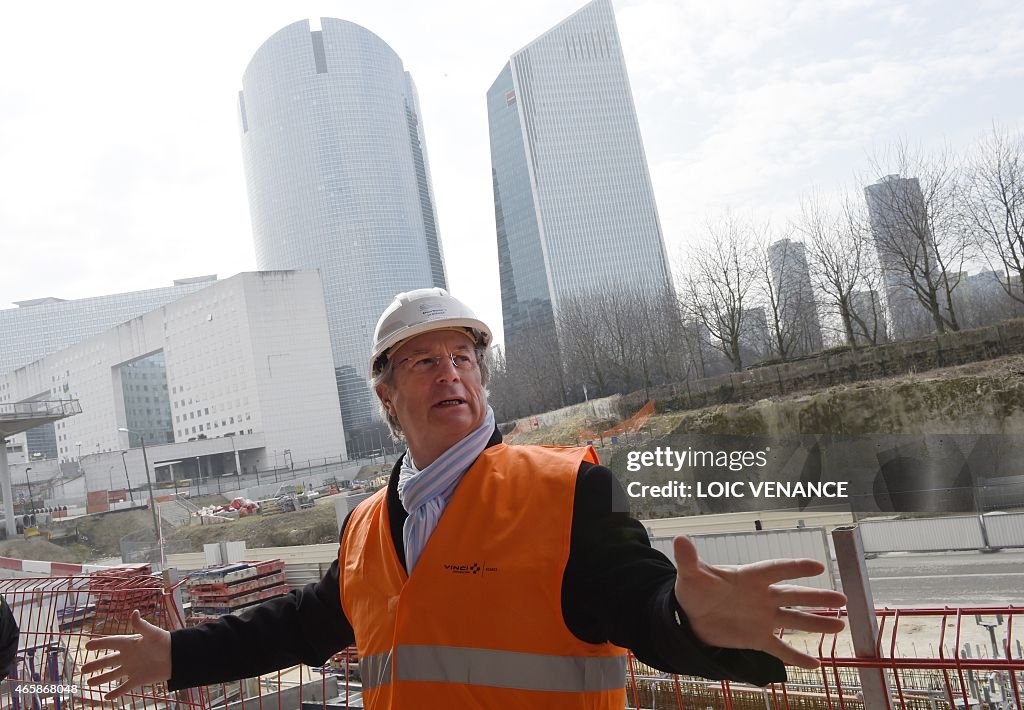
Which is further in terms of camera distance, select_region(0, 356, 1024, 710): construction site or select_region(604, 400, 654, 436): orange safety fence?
select_region(604, 400, 654, 436): orange safety fence

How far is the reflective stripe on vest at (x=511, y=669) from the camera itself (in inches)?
35.8

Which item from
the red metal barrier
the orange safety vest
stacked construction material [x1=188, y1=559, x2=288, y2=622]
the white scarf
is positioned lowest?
stacked construction material [x1=188, y1=559, x2=288, y2=622]

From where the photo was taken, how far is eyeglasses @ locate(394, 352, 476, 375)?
4.23ft

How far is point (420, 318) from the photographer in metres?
1.29

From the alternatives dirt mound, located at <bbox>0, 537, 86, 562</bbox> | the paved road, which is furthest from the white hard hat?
dirt mound, located at <bbox>0, 537, 86, 562</bbox>

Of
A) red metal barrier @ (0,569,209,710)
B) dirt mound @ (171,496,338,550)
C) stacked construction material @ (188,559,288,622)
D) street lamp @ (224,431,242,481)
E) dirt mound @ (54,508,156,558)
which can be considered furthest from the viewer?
street lamp @ (224,431,242,481)

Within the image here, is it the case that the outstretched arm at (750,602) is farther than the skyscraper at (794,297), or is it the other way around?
the skyscraper at (794,297)

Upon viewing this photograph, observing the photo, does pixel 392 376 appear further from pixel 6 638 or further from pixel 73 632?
pixel 73 632

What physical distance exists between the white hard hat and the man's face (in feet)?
0.09

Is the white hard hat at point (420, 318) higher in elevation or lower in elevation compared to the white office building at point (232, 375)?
lower

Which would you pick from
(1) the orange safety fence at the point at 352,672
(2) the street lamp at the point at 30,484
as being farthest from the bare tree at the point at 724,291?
(2) the street lamp at the point at 30,484

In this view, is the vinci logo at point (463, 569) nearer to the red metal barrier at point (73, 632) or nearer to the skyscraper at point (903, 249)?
Result: the red metal barrier at point (73, 632)

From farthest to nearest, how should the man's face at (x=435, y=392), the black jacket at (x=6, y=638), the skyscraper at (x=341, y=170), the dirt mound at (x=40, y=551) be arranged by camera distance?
the skyscraper at (x=341, y=170), the dirt mound at (x=40, y=551), the black jacket at (x=6, y=638), the man's face at (x=435, y=392)

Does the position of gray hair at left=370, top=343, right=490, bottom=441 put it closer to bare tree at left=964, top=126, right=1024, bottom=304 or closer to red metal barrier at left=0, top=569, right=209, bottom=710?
red metal barrier at left=0, top=569, right=209, bottom=710
